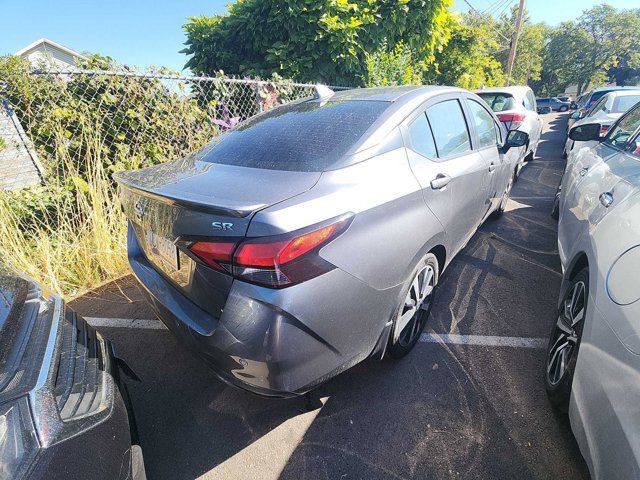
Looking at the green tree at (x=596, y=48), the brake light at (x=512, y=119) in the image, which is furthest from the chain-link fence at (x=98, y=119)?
the green tree at (x=596, y=48)

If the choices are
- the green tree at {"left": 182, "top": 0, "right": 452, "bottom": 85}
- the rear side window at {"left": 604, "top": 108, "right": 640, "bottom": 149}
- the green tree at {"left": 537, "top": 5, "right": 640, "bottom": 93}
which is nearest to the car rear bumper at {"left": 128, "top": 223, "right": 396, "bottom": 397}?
the rear side window at {"left": 604, "top": 108, "right": 640, "bottom": 149}

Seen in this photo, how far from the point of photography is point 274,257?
1.31 m

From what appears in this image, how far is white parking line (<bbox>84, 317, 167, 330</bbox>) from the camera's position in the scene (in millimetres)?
2830

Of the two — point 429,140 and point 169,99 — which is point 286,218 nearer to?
point 429,140

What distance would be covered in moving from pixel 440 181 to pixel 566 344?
1140mm

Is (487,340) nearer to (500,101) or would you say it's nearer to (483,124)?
(483,124)

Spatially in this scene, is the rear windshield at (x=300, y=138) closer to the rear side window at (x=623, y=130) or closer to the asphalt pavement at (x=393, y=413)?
the asphalt pavement at (x=393, y=413)

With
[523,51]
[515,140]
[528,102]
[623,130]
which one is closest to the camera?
[623,130]

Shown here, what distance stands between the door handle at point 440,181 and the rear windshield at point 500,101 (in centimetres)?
553

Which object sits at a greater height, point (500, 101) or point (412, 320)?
point (500, 101)

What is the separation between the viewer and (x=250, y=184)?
1.59 metres

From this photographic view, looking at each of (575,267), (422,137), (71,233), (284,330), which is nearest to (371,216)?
(284,330)

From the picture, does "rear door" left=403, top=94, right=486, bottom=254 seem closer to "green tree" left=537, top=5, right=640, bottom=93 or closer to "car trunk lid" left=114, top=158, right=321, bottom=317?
"car trunk lid" left=114, top=158, right=321, bottom=317

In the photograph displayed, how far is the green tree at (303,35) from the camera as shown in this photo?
636cm
